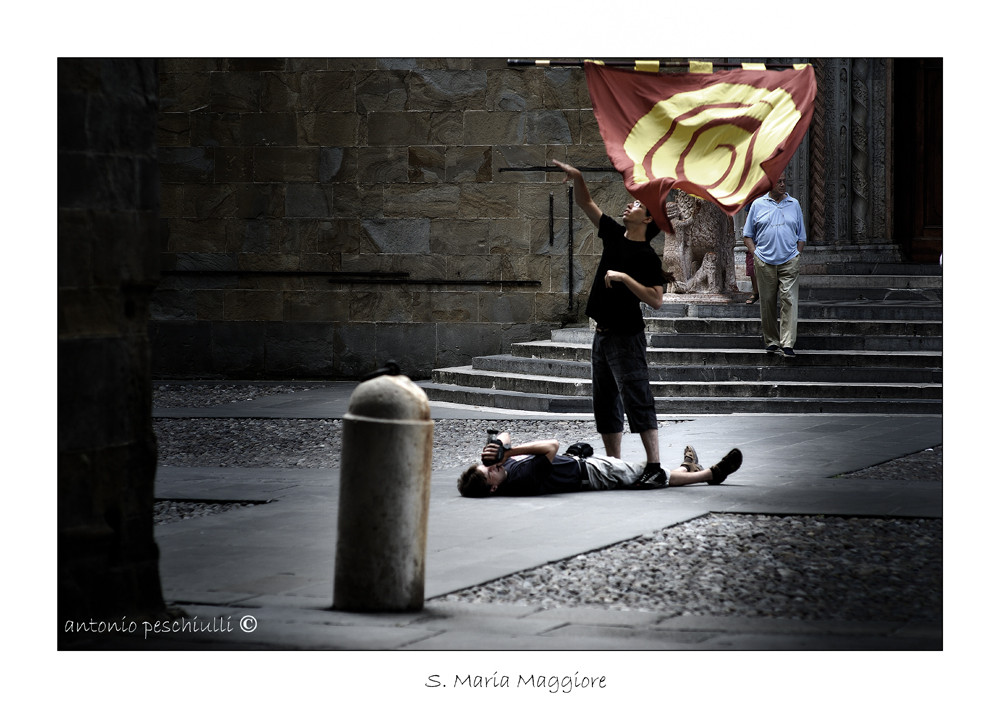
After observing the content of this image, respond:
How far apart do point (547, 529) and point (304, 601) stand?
6.31 ft

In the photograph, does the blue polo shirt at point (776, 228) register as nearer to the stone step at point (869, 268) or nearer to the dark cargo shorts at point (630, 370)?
the stone step at point (869, 268)

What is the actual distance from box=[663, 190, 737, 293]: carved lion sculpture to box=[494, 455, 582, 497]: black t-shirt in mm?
7118

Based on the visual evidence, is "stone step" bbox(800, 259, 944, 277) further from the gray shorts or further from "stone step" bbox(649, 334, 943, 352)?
the gray shorts

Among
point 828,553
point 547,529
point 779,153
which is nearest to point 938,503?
point 828,553

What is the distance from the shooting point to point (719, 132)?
34.7ft

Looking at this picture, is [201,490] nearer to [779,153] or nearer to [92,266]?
[92,266]

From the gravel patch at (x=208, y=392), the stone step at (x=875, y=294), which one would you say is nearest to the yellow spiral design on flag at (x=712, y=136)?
the stone step at (x=875, y=294)

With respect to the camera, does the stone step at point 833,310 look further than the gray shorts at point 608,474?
Yes

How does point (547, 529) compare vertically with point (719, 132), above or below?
below

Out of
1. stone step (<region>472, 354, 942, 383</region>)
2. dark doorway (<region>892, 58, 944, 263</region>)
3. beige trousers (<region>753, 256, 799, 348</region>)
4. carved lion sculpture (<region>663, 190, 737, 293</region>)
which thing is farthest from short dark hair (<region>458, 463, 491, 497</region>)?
dark doorway (<region>892, 58, 944, 263</region>)

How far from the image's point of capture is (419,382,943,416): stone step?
13.0m

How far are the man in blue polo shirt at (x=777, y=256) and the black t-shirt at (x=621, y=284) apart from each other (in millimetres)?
5468

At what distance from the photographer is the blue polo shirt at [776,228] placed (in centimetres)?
1398

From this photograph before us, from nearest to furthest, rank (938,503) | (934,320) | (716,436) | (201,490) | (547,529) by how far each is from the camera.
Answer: (547,529) < (938,503) < (201,490) < (716,436) < (934,320)
